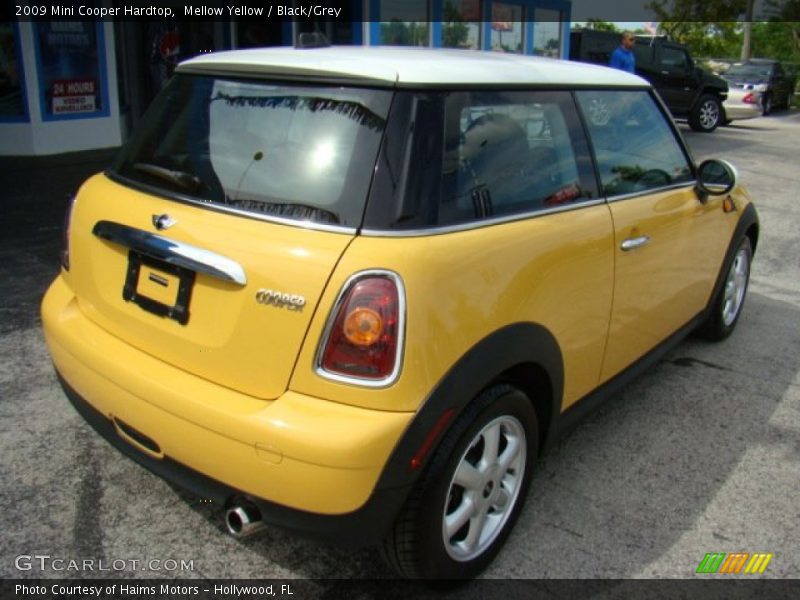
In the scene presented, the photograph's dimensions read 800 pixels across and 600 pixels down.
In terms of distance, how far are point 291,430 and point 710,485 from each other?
1.95 metres

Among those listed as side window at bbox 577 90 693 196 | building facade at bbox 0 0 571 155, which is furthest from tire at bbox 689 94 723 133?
side window at bbox 577 90 693 196

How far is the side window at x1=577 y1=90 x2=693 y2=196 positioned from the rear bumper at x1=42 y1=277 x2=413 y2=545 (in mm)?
1535

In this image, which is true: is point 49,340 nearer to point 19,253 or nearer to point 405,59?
point 405,59

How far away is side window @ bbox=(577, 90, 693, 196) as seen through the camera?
296cm

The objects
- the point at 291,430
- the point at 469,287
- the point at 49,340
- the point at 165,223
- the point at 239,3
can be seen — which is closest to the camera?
the point at 291,430

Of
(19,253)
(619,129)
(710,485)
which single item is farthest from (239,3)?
(710,485)

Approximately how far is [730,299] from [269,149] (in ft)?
10.8

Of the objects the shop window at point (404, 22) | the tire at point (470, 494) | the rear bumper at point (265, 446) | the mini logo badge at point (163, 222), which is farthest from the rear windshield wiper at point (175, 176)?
the shop window at point (404, 22)

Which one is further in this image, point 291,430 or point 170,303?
point 170,303

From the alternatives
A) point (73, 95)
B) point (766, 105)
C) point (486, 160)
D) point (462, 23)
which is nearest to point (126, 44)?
point (73, 95)

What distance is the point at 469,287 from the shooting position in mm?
2156

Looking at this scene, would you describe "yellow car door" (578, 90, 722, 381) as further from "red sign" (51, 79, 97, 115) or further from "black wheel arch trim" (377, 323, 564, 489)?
"red sign" (51, 79, 97, 115)

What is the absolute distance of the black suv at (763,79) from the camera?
2175 centimetres

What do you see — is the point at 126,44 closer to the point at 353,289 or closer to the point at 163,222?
the point at 163,222
